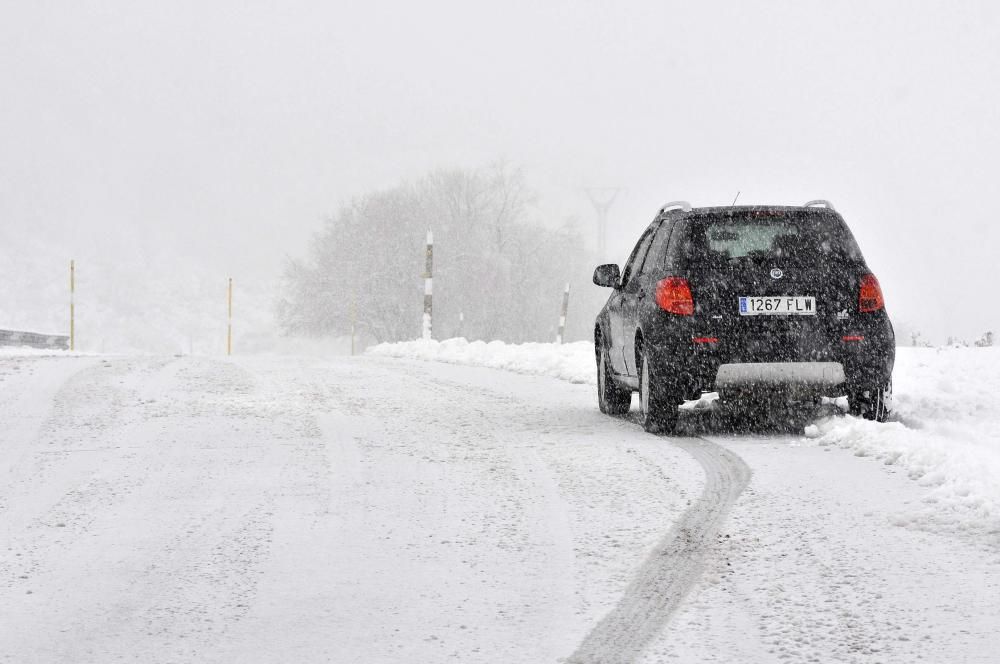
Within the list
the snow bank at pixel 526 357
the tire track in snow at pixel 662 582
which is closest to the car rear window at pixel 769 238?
the tire track in snow at pixel 662 582

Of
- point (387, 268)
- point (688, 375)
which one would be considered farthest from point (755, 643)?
point (387, 268)

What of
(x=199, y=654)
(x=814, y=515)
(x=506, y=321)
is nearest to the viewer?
(x=199, y=654)

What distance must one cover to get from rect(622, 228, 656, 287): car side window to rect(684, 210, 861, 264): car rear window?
1196 millimetres

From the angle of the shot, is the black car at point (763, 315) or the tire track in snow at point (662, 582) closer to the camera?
the tire track in snow at point (662, 582)

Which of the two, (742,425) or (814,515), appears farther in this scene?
(742,425)

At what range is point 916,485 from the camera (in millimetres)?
5664

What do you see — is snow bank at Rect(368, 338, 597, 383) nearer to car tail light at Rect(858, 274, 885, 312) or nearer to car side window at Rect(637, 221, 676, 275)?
car side window at Rect(637, 221, 676, 275)

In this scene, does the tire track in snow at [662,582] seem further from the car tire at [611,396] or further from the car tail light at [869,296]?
the car tire at [611,396]

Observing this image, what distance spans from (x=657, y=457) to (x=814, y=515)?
188cm

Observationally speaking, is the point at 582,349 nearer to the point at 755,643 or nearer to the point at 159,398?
the point at 159,398

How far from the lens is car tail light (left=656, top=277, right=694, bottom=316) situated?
7.82m

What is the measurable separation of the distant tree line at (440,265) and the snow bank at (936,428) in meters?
37.7

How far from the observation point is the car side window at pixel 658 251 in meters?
8.38

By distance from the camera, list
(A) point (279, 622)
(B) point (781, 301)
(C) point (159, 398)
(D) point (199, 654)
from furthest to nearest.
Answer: (C) point (159, 398) < (B) point (781, 301) < (A) point (279, 622) < (D) point (199, 654)
